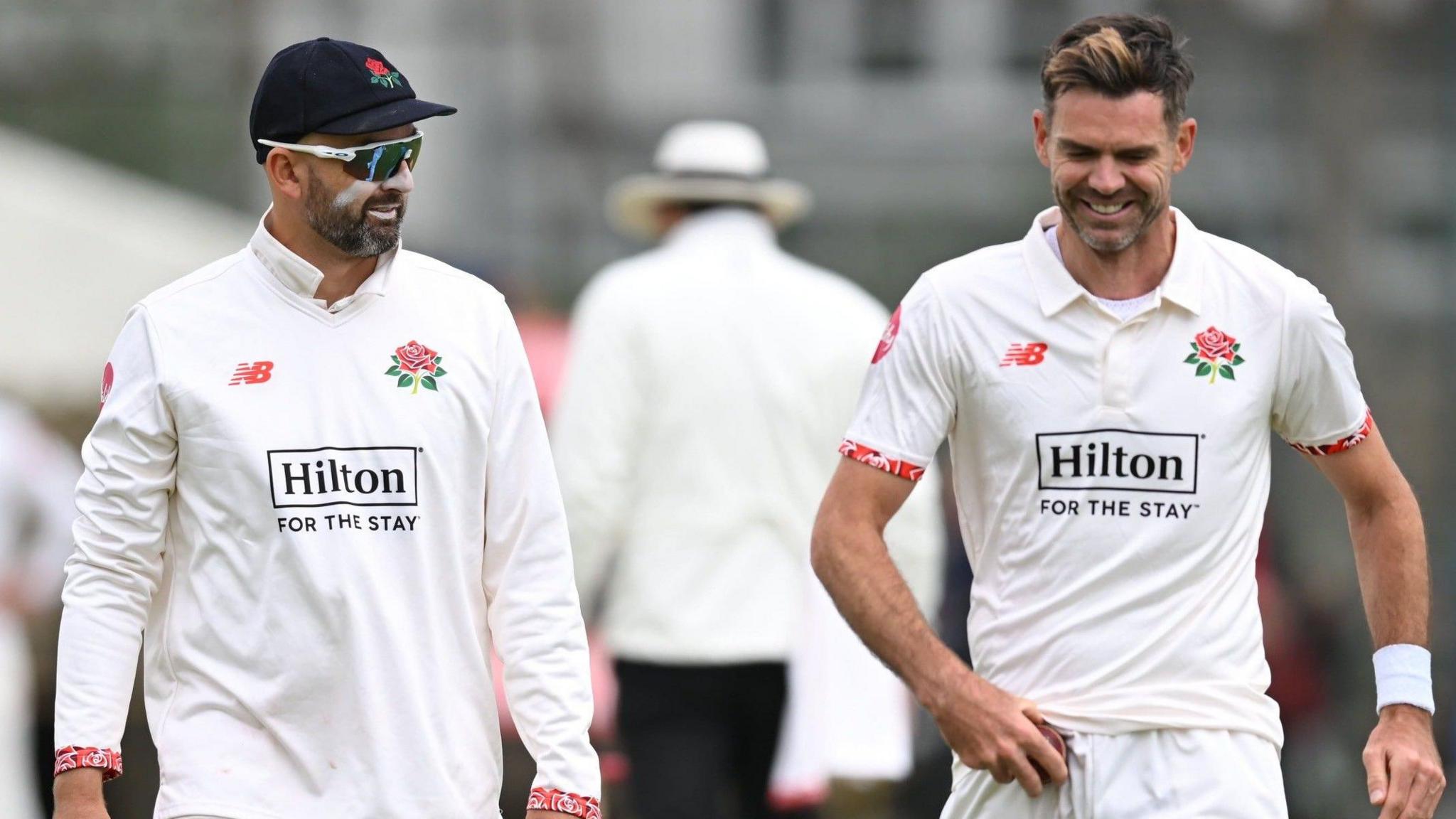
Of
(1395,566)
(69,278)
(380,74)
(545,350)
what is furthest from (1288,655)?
(380,74)

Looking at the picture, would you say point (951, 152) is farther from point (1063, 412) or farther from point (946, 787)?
point (1063, 412)

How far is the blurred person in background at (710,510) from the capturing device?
745 centimetres

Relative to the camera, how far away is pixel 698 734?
744 cm

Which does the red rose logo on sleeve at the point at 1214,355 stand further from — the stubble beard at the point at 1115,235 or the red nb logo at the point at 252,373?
the red nb logo at the point at 252,373

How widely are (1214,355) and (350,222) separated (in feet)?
5.47

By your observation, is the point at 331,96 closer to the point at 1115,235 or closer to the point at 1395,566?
the point at 1115,235

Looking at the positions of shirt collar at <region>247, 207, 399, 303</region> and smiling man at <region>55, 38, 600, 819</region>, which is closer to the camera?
smiling man at <region>55, 38, 600, 819</region>

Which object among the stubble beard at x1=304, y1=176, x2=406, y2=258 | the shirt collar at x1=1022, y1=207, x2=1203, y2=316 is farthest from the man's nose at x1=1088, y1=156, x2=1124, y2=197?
the stubble beard at x1=304, y1=176, x2=406, y2=258

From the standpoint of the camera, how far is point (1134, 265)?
505 centimetres

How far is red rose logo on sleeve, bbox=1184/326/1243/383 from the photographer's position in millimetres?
4969

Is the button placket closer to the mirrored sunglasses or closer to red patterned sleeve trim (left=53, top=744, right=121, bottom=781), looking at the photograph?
the mirrored sunglasses

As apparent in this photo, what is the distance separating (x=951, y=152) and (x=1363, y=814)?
1332 centimetres

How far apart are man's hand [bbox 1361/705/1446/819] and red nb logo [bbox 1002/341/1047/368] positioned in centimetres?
98

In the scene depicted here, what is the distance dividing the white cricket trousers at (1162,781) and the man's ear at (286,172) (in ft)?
5.86
